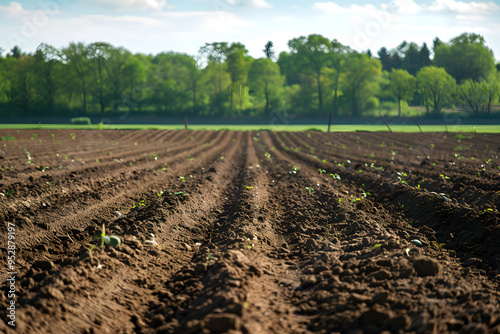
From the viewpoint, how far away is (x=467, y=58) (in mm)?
67500

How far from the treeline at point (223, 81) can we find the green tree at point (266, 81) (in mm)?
162

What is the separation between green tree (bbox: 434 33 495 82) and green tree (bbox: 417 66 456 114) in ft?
42.1

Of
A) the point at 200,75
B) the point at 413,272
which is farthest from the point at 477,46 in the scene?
the point at 413,272

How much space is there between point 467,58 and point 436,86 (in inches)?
808

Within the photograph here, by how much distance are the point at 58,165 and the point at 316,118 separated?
55789mm

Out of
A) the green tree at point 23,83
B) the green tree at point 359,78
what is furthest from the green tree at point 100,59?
the green tree at point 359,78

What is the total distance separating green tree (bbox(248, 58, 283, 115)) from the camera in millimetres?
65312

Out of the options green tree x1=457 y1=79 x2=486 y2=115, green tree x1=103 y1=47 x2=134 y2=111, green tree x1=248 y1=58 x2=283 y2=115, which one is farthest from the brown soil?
green tree x1=248 y1=58 x2=283 y2=115

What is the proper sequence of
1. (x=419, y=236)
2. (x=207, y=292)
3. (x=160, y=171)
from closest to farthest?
1. (x=207, y=292)
2. (x=419, y=236)
3. (x=160, y=171)

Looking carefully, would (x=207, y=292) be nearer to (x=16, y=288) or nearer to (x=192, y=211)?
(x=16, y=288)

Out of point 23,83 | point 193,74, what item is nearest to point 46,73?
point 23,83

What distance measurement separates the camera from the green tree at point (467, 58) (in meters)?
66.4

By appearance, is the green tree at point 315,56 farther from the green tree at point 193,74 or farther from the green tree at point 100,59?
the green tree at point 100,59

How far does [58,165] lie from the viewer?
1290cm
